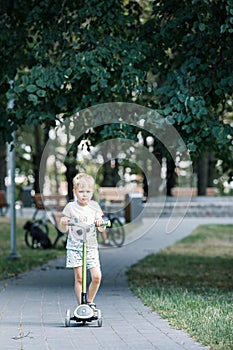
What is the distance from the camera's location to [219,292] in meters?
12.1

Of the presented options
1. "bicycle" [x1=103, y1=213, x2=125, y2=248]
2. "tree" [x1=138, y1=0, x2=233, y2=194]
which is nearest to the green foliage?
"tree" [x1=138, y1=0, x2=233, y2=194]

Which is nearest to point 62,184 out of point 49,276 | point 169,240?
point 169,240

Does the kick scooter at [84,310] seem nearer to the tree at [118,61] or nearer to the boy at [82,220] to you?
the boy at [82,220]

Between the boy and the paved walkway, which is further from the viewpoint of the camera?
the boy

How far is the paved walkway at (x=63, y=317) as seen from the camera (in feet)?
25.2

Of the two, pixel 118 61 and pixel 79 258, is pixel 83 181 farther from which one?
pixel 118 61

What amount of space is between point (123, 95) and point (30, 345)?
630 cm

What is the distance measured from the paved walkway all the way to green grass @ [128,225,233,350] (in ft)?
0.58

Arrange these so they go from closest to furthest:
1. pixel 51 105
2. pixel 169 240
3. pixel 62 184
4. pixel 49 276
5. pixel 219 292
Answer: pixel 219 292, pixel 51 105, pixel 49 276, pixel 169 240, pixel 62 184

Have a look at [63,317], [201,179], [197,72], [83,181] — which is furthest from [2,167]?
[83,181]

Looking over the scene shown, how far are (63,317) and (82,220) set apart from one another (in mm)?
1243

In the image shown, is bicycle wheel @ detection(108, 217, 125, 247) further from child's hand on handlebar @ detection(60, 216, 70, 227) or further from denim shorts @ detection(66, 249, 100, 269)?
child's hand on handlebar @ detection(60, 216, 70, 227)

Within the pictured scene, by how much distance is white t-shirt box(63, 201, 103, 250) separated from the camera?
8.91 m

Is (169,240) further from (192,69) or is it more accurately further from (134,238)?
(192,69)
